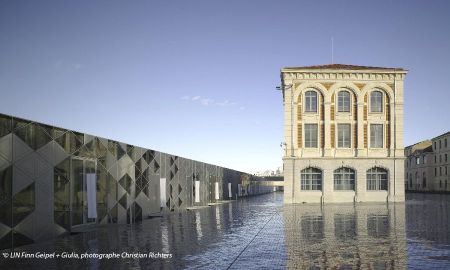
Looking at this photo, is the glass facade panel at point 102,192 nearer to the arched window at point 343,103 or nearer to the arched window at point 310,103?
the arched window at point 310,103

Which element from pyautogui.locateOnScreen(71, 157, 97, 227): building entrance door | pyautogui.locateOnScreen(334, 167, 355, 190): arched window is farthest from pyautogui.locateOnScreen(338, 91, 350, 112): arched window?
pyautogui.locateOnScreen(71, 157, 97, 227): building entrance door

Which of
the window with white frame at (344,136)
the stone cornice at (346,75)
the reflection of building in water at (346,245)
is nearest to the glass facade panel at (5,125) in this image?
the reflection of building in water at (346,245)

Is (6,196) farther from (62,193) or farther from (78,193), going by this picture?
(78,193)

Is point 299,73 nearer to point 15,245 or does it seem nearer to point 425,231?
point 425,231

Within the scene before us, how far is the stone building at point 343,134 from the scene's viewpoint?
42.9 meters

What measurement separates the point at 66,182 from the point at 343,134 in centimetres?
3093

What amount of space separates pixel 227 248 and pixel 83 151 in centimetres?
922

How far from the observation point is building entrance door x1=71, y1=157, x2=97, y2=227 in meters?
18.5

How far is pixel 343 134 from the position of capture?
142 feet

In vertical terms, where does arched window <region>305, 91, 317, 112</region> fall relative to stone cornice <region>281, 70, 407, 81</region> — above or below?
below

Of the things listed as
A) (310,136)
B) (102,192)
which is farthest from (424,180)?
(102,192)

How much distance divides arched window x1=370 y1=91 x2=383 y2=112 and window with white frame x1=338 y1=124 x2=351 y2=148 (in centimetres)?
306

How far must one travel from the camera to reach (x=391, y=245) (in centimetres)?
1428

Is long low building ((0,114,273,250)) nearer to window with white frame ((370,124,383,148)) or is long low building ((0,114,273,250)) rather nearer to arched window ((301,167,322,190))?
arched window ((301,167,322,190))
